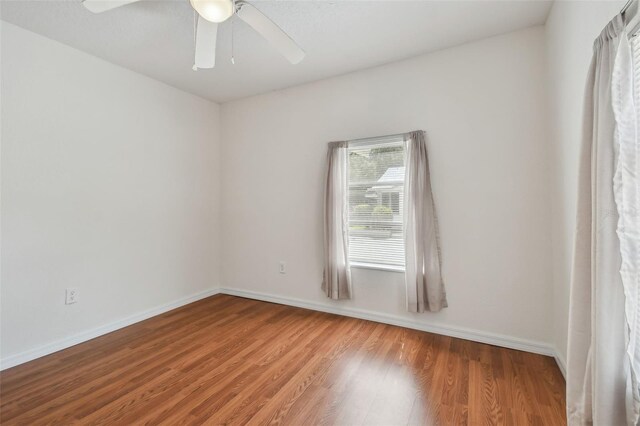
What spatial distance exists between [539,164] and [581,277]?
1.34m

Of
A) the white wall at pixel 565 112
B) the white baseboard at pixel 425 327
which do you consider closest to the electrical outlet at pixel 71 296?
Result: the white baseboard at pixel 425 327

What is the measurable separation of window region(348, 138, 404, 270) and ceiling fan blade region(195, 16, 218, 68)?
1.54m

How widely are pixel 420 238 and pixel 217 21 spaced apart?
2223 mm

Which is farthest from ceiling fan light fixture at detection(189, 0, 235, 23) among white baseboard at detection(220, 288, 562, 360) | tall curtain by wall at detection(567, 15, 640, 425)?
white baseboard at detection(220, 288, 562, 360)

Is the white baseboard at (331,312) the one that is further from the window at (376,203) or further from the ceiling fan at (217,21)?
the ceiling fan at (217,21)

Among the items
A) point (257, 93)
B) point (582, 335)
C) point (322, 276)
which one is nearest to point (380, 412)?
point (582, 335)

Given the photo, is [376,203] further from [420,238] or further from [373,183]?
[420,238]

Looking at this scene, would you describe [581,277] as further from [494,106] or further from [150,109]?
[150,109]

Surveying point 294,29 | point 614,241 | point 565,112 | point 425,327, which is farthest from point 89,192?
point 565,112

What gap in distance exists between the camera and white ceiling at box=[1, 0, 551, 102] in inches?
78.8

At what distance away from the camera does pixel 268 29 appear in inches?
71.0

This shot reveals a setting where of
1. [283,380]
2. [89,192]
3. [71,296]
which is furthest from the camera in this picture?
[89,192]

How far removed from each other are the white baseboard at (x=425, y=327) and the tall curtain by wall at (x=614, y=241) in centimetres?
124

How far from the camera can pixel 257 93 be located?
357 cm
